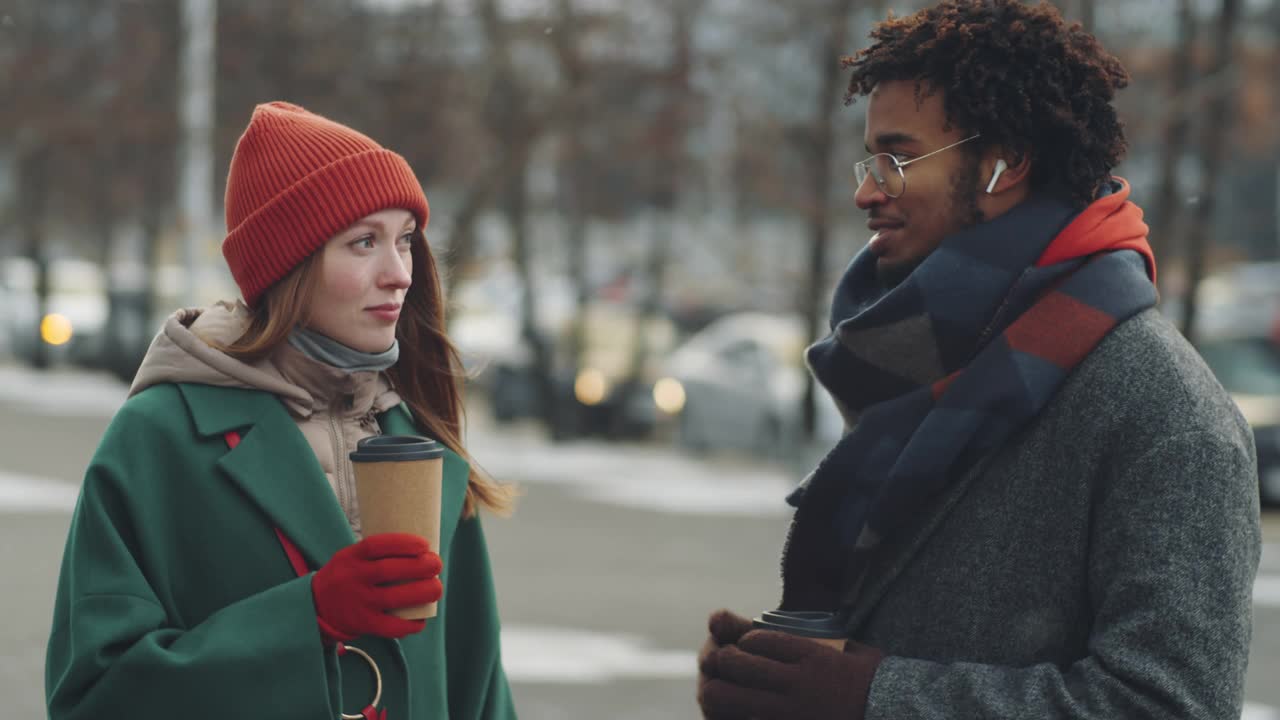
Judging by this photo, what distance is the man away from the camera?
2.13 metres

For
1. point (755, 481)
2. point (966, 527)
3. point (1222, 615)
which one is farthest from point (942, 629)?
point (755, 481)

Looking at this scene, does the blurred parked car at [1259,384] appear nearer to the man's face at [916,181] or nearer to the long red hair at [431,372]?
the long red hair at [431,372]

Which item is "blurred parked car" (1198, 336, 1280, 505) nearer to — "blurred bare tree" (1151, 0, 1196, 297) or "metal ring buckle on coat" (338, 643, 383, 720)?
"blurred bare tree" (1151, 0, 1196, 297)

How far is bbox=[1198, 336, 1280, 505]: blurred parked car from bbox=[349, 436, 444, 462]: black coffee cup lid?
42.1 ft

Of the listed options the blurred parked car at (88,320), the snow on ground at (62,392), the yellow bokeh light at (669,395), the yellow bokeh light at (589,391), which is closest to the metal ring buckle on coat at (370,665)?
the yellow bokeh light at (669,395)

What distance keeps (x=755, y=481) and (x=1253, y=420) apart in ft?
17.3

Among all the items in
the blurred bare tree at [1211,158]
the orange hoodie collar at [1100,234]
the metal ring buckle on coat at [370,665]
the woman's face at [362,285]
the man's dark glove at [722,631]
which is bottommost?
the metal ring buckle on coat at [370,665]

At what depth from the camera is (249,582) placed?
2496 mm

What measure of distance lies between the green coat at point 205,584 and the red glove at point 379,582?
7 centimetres

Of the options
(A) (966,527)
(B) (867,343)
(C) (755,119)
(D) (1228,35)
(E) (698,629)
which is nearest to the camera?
(A) (966,527)

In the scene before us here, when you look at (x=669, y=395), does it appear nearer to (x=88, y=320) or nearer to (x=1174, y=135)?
(x=1174, y=135)

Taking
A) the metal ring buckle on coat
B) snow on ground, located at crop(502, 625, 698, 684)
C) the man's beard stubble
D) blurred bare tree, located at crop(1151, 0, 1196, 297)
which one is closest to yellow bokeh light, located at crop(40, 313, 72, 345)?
blurred bare tree, located at crop(1151, 0, 1196, 297)

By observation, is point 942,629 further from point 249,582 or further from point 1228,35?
point 1228,35

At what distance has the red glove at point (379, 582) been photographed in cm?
229
